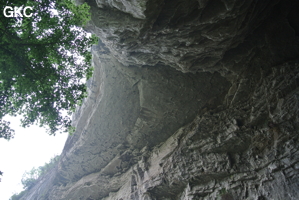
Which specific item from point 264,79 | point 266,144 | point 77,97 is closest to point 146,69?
point 77,97

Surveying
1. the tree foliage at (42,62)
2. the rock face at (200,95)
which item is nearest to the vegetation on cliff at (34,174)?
the rock face at (200,95)

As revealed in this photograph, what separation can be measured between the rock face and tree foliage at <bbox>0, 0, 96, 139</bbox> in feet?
6.05

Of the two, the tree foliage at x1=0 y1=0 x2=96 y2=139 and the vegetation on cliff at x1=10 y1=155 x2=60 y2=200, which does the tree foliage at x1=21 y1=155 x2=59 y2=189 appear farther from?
the tree foliage at x1=0 y1=0 x2=96 y2=139

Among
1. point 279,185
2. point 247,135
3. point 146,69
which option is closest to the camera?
point 279,185

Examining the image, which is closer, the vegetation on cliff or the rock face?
the rock face

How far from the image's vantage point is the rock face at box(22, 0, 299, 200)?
9.11 metres

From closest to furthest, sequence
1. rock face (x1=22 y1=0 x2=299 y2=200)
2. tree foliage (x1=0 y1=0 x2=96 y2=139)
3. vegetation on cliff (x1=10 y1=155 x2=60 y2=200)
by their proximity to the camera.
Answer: tree foliage (x1=0 y1=0 x2=96 y2=139)
rock face (x1=22 y1=0 x2=299 y2=200)
vegetation on cliff (x1=10 y1=155 x2=60 y2=200)

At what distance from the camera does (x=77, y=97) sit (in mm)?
9266

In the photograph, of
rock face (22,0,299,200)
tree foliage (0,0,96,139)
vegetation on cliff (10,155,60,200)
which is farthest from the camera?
vegetation on cliff (10,155,60,200)

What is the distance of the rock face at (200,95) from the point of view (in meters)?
9.11

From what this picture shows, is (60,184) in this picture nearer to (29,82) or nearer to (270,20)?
(29,82)

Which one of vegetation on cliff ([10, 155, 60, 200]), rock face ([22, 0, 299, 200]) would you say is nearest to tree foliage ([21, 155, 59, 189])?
vegetation on cliff ([10, 155, 60, 200])

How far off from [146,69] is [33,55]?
25.3ft

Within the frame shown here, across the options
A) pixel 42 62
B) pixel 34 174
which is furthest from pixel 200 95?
pixel 34 174
